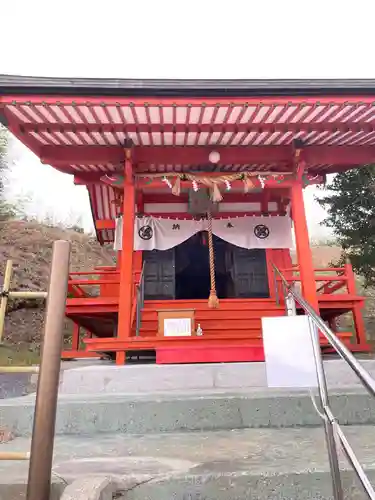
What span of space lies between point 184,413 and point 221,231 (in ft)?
17.3

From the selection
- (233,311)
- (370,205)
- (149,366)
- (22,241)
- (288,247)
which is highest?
(22,241)

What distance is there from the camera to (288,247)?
8.63m

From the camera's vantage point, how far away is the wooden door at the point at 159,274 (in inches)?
334

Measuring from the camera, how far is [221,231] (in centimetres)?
858

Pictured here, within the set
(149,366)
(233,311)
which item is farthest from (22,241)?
(149,366)

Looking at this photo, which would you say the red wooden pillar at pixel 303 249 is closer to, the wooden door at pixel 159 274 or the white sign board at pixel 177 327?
the white sign board at pixel 177 327

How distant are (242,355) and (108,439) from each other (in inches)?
117

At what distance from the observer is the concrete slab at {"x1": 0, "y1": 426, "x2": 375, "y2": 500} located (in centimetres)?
215

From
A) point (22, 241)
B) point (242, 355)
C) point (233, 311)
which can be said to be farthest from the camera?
point (22, 241)

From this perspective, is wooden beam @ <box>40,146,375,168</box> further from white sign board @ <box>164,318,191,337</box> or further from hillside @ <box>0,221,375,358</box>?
hillside @ <box>0,221,375,358</box>

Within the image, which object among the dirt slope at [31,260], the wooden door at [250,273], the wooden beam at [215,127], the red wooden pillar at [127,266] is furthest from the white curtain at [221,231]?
the dirt slope at [31,260]

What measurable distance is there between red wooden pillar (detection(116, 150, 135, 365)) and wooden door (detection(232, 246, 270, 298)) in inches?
121

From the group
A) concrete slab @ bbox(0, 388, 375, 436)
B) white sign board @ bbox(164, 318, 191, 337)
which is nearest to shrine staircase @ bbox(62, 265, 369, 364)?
white sign board @ bbox(164, 318, 191, 337)

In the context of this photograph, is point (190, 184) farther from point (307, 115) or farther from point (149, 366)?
point (149, 366)
